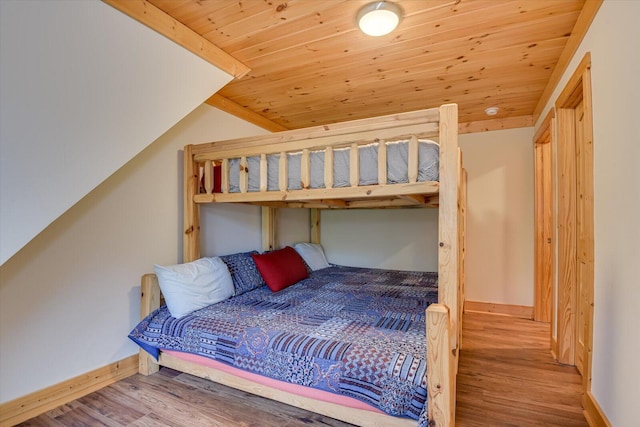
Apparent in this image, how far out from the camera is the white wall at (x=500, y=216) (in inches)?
134

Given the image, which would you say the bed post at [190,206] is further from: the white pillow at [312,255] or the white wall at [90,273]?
the white pillow at [312,255]

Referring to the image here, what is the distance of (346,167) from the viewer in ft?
6.00

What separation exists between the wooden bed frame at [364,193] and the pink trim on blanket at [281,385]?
31 millimetres

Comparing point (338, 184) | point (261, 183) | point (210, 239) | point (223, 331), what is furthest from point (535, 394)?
point (210, 239)

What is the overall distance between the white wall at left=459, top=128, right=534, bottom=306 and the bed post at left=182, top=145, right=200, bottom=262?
2939 mm

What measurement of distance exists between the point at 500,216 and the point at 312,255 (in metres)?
2.17

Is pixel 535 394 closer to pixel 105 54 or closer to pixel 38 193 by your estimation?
pixel 38 193

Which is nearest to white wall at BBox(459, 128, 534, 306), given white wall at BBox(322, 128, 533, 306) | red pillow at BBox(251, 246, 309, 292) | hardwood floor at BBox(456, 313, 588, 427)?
white wall at BBox(322, 128, 533, 306)

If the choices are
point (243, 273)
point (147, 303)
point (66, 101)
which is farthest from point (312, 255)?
point (66, 101)

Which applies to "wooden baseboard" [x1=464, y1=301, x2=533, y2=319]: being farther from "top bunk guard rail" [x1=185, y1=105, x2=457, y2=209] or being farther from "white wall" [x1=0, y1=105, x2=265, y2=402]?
"white wall" [x1=0, y1=105, x2=265, y2=402]

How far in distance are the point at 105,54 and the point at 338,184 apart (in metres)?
1.33

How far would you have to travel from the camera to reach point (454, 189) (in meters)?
1.46

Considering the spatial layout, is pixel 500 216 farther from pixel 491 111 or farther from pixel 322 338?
pixel 322 338

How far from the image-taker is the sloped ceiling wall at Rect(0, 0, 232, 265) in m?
1.22
